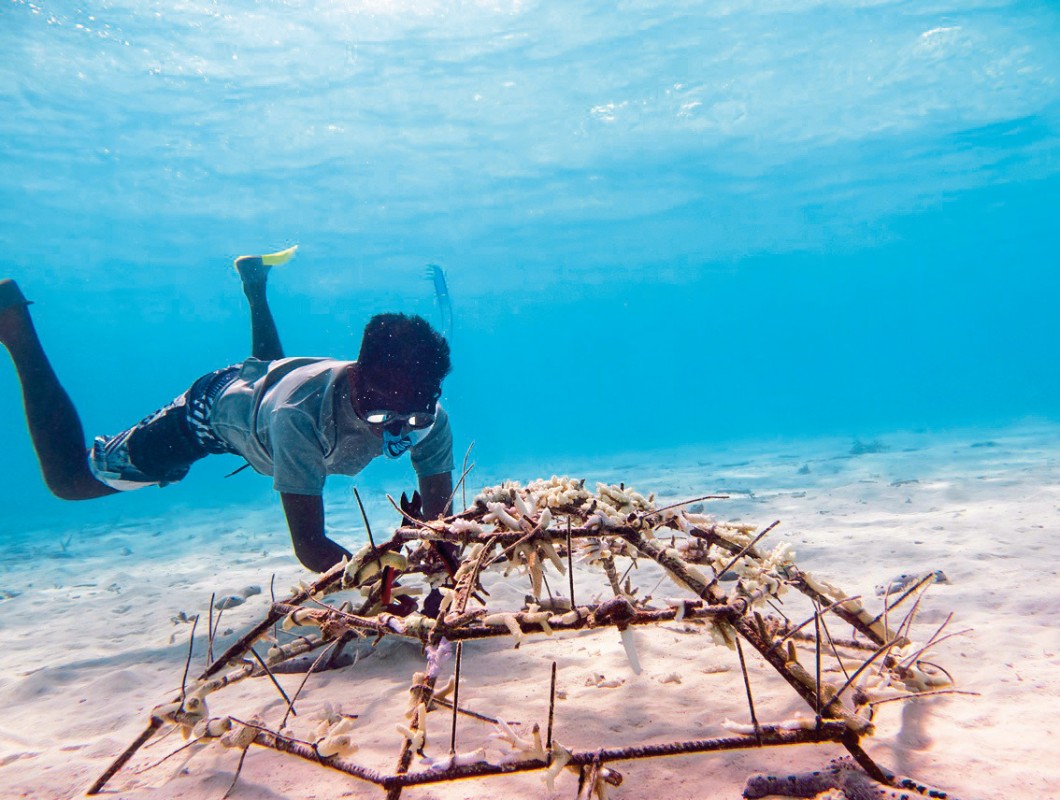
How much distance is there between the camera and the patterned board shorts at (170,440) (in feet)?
16.9

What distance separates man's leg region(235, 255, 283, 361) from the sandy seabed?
292cm

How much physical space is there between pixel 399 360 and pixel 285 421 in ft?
3.08

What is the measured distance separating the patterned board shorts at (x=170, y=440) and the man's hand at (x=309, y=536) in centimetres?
185

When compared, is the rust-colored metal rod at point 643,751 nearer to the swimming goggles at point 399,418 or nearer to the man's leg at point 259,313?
the swimming goggles at point 399,418

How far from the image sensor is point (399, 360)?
387 centimetres

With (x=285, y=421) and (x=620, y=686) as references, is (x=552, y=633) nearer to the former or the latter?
(x=620, y=686)

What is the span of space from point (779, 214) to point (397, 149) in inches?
1024

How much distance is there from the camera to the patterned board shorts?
5148 mm

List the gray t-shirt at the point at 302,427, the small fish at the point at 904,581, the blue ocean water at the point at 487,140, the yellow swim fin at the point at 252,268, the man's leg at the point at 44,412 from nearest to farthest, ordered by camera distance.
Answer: the gray t-shirt at the point at 302,427, the small fish at the point at 904,581, the man's leg at the point at 44,412, the yellow swim fin at the point at 252,268, the blue ocean water at the point at 487,140

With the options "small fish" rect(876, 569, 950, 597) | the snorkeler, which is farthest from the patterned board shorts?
"small fish" rect(876, 569, 950, 597)

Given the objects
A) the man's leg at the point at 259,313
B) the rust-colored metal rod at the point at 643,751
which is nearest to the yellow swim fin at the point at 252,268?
the man's leg at the point at 259,313

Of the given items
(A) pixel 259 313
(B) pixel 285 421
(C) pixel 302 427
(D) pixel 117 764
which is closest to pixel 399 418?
(C) pixel 302 427

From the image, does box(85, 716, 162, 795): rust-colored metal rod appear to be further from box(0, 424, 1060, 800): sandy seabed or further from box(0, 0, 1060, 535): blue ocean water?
box(0, 0, 1060, 535): blue ocean water

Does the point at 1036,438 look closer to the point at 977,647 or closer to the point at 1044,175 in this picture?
the point at 977,647
